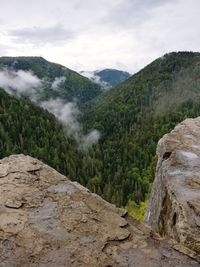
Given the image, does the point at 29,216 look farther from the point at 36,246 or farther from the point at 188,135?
the point at 188,135

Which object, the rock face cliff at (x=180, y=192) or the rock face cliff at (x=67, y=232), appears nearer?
the rock face cliff at (x=67, y=232)

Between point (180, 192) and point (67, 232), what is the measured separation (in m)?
4.80

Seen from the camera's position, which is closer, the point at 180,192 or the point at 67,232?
the point at 67,232

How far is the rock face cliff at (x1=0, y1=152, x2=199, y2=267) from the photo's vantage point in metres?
10.7

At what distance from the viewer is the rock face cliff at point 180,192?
12391 mm

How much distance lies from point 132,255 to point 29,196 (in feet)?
14.1

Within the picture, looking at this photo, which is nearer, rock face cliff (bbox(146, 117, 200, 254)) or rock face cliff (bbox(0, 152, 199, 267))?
rock face cliff (bbox(0, 152, 199, 267))

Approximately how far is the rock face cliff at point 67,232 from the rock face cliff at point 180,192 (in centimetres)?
99

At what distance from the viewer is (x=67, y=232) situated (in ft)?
38.3

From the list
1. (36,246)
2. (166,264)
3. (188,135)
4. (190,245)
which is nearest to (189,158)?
(188,135)

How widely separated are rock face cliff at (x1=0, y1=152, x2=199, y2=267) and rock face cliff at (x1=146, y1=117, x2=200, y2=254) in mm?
987

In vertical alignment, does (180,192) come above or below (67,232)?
above

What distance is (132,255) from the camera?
1103cm

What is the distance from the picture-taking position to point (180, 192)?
46.6 feet
